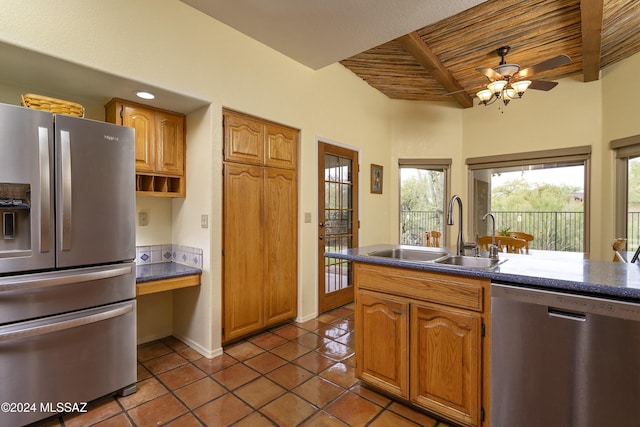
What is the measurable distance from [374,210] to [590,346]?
3241 millimetres

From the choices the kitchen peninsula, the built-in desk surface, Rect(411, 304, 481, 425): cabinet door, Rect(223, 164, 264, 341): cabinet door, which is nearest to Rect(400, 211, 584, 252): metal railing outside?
Rect(223, 164, 264, 341): cabinet door

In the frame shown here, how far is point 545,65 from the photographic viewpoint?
2.65 meters

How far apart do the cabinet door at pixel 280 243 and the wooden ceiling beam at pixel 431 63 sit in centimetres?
180

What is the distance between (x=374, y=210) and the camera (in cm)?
444

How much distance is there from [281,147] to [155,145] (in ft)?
3.77

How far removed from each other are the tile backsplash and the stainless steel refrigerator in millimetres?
626

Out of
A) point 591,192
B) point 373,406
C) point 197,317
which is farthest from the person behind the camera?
point 591,192

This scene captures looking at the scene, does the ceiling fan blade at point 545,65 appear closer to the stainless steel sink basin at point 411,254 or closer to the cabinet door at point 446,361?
the stainless steel sink basin at point 411,254

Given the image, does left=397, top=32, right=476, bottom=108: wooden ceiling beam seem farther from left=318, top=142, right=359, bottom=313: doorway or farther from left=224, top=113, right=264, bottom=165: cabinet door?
left=224, top=113, right=264, bottom=165: cabinet door

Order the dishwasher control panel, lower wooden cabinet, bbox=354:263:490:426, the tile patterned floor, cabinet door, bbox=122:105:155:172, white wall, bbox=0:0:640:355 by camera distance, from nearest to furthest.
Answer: the dishwasher control panel
lower wooden cabinet, bbox=354:263:490:426
the tile patterned floor
white wall, bbox=0:0:640:355
cabinet door, bbox=122:105:155:172

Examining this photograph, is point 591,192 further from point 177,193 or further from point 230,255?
point 177,193

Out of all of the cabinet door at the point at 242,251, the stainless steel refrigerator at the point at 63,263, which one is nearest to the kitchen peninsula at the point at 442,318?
the cabinet door at the point at 242,251

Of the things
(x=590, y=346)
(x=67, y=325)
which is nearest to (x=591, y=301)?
→ (x=590, y=346)

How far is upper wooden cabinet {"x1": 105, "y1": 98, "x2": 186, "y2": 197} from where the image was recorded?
2.42 metres
